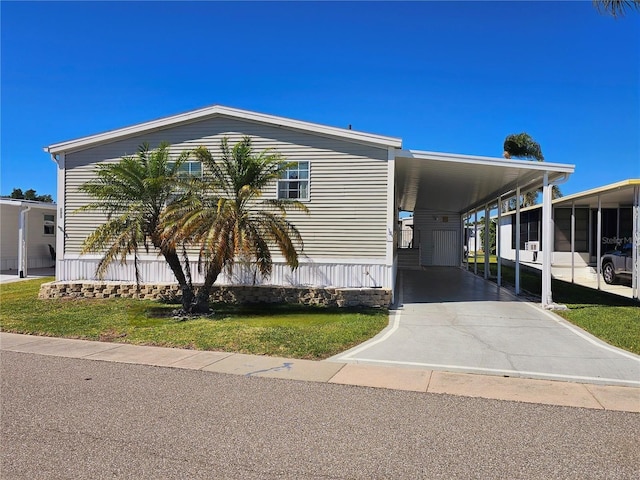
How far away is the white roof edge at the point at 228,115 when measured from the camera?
1198cm

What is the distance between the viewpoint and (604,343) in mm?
7996

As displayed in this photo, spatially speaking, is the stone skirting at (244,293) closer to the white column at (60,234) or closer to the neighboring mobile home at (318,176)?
the neighboring mobile home at (318,176)

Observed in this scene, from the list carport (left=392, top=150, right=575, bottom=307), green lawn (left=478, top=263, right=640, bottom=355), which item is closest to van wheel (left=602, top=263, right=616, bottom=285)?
green lawn (left=478, top=263, right=640, bottom=355)

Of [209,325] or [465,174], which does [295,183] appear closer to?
[209,325]

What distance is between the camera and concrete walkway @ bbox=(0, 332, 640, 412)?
530 cm

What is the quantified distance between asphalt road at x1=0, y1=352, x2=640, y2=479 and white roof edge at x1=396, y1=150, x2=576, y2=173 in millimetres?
7762

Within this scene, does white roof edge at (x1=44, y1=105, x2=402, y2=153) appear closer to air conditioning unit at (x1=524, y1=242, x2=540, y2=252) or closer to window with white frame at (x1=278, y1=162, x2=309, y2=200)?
window with white frame at (x1=278, y1=162, x2=309, y2=200)

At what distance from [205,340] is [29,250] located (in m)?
17.4

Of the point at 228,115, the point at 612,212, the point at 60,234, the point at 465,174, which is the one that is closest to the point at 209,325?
the point at 228,115

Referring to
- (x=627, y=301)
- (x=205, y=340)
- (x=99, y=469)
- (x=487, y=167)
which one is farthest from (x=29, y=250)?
(x=627, y=301)

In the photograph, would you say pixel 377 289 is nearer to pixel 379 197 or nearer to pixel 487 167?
pixel 379 197

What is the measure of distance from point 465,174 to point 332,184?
406 cm

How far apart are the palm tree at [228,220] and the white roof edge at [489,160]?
3410 millimetres

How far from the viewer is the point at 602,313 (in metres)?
10.6
